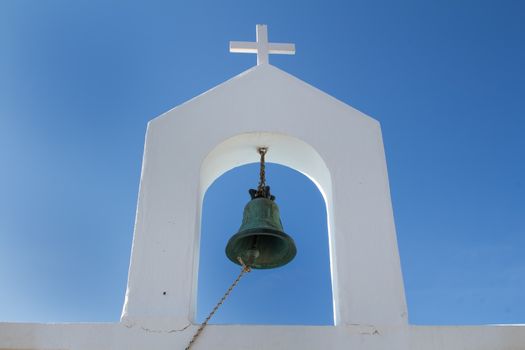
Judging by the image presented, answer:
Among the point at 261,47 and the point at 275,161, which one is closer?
the point at 275,161

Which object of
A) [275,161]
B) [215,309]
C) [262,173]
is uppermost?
[275,161]

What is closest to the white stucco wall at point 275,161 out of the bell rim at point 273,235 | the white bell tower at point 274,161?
the white bell tower at point 274,161

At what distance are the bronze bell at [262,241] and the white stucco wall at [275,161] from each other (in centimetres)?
32

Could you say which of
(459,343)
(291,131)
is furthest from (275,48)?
(459,343)

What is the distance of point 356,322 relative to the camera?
2.91 m

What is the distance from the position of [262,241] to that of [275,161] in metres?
0.61

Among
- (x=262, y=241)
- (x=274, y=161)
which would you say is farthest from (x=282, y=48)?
(x=262, y=241)

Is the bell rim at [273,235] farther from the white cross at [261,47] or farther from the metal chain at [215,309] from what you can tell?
the white cross at [261,47]

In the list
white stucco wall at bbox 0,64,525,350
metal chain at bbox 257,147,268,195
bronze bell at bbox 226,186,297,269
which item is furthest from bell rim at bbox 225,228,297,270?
metal chain at bbox 257,147,268,195

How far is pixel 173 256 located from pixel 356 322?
3.63 feet

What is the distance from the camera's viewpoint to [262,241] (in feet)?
12.1

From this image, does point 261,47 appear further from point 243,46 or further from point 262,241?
point 262,241

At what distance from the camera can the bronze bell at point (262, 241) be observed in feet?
11.5

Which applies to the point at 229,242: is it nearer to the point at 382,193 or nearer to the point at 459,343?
the point at 382,193
